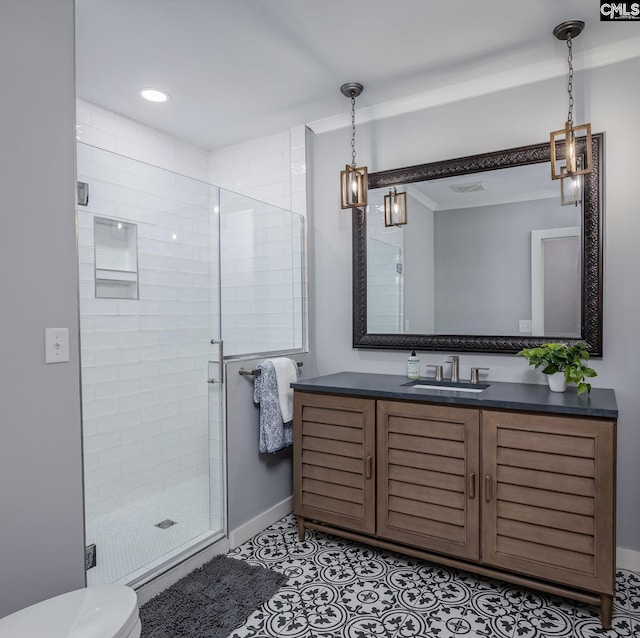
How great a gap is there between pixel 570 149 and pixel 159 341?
2240 mm

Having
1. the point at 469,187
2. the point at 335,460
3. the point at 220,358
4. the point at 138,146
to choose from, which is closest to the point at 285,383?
the point at 220,358

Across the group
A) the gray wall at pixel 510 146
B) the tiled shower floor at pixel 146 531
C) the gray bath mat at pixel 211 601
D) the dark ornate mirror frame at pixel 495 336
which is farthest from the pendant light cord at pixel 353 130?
the gray bath mat at pixel 211 601

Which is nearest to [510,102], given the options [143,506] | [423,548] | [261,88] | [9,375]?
[261,88]

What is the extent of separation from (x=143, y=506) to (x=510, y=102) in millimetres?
2989

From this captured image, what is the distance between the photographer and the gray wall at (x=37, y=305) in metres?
1.44

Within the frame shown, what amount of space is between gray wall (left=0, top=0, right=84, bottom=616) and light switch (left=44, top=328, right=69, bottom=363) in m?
0.02

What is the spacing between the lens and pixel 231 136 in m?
3.27

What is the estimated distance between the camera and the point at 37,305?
1.52 meters

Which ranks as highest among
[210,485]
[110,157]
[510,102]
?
[510,102]

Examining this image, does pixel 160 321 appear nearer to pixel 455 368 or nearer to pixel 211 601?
pixel 211 601

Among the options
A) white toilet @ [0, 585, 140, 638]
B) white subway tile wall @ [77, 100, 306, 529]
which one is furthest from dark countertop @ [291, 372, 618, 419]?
white toilet @ [0, 585, 140, 638]

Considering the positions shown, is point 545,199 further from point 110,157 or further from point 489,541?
point 110,157

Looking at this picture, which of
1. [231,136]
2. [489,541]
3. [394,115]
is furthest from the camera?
[231,136]

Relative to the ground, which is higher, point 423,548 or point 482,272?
point 482,272
